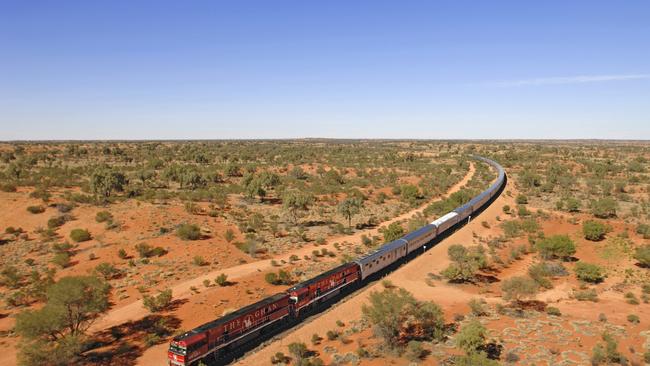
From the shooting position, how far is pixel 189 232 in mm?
46438

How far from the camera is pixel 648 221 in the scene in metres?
55.7

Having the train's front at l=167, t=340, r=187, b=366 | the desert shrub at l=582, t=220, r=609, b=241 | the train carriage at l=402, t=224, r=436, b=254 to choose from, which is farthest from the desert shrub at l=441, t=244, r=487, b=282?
the train's front at l=167, t=340, r=187, b=366

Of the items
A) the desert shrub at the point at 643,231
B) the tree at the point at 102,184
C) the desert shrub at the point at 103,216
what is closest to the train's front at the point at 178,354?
the desert shrub at the point at 103,216

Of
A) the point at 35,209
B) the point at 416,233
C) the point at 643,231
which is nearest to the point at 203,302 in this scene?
the point at 416,233

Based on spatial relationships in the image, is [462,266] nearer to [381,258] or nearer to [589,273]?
[381,258]

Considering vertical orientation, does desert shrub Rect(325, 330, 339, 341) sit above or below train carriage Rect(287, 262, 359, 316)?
below

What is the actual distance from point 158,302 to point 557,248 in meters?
43.0

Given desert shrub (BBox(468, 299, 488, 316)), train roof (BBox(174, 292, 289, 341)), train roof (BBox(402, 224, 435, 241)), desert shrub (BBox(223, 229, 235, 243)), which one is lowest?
desert shrub (BBox(468, 299, 488, 316))

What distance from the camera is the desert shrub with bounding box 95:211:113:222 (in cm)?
4897

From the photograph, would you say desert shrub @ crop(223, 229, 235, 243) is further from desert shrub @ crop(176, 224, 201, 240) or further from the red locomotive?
the red locomotive

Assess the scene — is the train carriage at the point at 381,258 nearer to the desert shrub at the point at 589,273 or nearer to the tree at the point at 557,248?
the tree at the point at 557,248

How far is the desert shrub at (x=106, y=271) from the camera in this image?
3688 centimetres

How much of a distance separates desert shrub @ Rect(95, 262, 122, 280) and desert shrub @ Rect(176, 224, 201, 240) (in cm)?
948

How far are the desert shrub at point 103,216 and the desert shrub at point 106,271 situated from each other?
13107 millimetres
